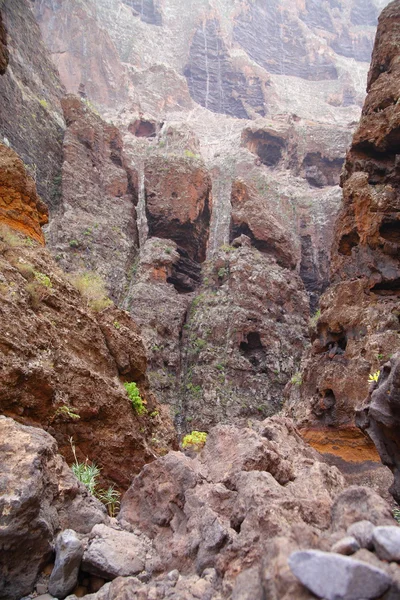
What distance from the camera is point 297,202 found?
45.1 m

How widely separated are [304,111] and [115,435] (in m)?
82.8

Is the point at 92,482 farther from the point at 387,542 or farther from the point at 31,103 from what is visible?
the point at 31,103

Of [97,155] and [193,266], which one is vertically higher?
[97,155]

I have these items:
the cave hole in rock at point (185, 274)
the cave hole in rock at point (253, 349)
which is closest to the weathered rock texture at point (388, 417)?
the cave hole in rock at point (253, 349)

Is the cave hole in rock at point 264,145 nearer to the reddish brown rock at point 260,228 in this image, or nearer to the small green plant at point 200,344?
the reddish brown rock at point 260,228

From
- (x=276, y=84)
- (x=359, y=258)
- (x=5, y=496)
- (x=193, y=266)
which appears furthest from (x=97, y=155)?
(x=276, y=84)

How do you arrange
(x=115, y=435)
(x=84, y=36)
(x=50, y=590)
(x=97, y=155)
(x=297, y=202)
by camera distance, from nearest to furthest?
(x=50, y=590)
(x=115, y=435)
(x=97, y=155)
(x=297, y=202)
(x=84, y=36)

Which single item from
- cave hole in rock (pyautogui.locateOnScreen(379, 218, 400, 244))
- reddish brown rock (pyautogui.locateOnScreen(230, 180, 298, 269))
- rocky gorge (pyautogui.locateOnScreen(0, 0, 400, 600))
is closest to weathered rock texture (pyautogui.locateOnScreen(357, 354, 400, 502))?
rocky gorge (pyautogui.locateOnScreen(0, 0, 400, 600))

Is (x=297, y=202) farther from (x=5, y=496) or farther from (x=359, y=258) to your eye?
(x=5, y=496)

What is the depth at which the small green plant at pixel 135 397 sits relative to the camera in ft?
27.7

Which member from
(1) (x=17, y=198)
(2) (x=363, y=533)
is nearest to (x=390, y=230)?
(1) (x=17, y=198)

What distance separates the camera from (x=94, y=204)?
29.0 metres

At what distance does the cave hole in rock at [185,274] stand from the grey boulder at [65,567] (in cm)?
2618

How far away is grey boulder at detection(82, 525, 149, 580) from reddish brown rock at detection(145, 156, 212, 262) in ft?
93.9
